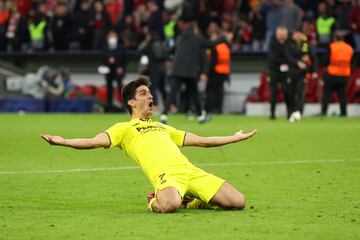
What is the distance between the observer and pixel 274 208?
10844 mm

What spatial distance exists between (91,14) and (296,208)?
26.1m

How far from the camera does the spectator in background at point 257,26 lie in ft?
108

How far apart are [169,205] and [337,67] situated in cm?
1951

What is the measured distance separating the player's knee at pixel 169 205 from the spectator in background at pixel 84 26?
2636cm

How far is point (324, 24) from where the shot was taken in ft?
104

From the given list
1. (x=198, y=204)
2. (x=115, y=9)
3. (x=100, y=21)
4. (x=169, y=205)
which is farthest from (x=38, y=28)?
(x=169, y=205)

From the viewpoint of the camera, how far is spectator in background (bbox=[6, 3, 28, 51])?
37.6m

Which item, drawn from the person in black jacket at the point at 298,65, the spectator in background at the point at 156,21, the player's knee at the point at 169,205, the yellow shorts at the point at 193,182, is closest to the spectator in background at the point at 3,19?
Answer: the spectator in background at the point at 156,21

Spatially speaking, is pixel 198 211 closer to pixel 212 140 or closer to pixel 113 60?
pixel 212 140

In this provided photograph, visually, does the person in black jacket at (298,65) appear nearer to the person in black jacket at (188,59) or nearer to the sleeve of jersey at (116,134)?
the person in black jacket at (188,59)

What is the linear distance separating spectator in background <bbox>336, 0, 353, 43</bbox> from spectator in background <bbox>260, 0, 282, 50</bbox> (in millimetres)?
1688

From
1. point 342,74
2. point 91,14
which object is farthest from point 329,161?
point 91,14

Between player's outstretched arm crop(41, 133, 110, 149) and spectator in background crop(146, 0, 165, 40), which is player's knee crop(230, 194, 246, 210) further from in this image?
spectator in background crop(146, 0, 165, 40)

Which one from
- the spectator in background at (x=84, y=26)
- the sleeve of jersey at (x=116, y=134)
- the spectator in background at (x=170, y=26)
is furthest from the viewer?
the spectator in background at (x=84, y=26)
